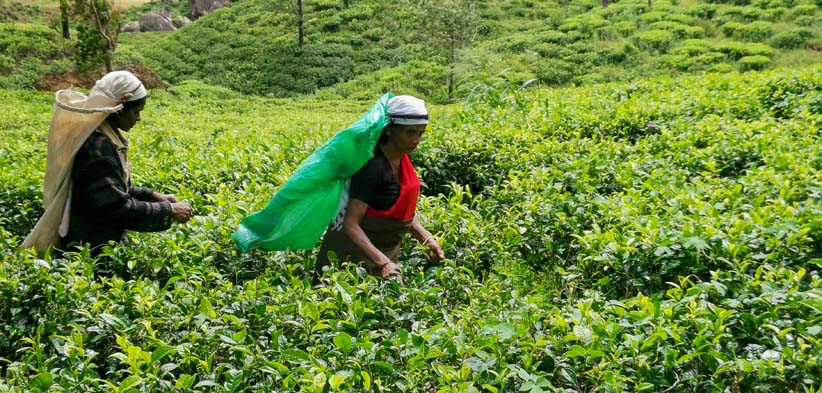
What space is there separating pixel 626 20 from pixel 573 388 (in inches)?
872

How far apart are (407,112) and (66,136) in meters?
1.59

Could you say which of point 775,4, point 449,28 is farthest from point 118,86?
point 775,4

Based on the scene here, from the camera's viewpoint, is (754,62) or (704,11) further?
(704,11)

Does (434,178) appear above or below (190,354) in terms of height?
below

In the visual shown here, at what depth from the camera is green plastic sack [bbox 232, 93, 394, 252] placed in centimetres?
302

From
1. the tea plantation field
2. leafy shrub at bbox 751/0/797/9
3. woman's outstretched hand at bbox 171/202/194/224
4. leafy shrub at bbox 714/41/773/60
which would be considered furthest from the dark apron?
leafy shrub at bbox 751/0/797/9

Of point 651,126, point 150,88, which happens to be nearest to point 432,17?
point 150,88

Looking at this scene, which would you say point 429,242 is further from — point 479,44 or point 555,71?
point 479,44

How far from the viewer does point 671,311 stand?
2.39 meters

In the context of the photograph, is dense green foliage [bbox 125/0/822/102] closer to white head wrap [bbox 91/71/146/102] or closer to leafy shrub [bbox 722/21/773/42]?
leafy shrub [bbox 722/21/773/42]

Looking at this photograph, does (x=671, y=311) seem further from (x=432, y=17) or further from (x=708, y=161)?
(x=432, y=17)

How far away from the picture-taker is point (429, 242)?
3.38m

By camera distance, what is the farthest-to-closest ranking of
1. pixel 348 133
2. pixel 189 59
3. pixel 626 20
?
pixel 189 59 → pixel 626 20 → pixel 348 133

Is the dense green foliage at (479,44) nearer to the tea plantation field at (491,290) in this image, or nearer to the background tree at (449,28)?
the background tree at (449,28)
